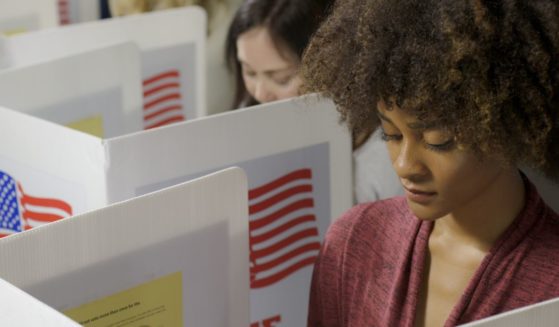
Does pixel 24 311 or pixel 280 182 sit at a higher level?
pixel 280 182

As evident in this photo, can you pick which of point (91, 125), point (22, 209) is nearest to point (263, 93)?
point (91, 125)

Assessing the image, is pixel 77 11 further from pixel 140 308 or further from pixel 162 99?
pixel 140 308

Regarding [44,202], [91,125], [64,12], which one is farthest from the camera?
[64,12]

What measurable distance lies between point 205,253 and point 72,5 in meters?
1.83

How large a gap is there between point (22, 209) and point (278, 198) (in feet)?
1.12

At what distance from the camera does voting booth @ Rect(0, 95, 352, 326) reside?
4.25ft

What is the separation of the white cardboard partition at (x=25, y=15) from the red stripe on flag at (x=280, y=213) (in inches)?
33.0

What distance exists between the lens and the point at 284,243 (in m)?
1.52

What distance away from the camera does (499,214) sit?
1.17 meters

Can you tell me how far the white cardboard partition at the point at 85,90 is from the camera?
1506 mm

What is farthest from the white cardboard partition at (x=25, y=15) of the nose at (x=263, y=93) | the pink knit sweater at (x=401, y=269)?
the pink knit sweater at (x=401, y=269)

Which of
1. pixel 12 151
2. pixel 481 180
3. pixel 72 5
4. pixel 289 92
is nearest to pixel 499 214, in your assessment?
pixel 481 180

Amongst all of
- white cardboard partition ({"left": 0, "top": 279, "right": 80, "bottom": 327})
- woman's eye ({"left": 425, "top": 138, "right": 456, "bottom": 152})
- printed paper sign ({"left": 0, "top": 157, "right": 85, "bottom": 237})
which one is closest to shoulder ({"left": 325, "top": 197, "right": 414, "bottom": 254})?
woman's eye ({"left": 425, "top": 138, "right": 456, "bottom": 152})

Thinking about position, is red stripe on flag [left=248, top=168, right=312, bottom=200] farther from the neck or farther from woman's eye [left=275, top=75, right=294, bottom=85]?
woman's eye [left=275, top=75, right=294, bottom=85]
